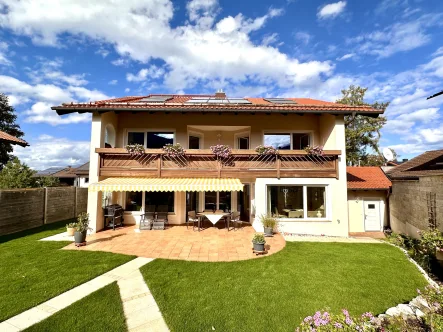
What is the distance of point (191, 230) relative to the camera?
19.2 metres

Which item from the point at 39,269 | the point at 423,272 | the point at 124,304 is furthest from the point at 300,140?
the point at 39,269

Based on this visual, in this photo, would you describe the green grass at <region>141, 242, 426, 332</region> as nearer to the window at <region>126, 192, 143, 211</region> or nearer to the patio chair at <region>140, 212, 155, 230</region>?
the patio chair at <region>140, 212, 155, 230</region>

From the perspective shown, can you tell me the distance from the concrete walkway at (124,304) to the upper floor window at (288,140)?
1745 cm

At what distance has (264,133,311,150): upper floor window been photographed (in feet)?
75.1

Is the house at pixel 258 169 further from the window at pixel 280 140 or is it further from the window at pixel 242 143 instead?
the window at pixel 242 143

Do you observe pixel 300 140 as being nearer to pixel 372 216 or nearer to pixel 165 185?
pixel 372 216

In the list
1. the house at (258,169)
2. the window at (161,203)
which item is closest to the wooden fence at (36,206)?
the house at (258,169)

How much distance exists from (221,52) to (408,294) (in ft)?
93.3

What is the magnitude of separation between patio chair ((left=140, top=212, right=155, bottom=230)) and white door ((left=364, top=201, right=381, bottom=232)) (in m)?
23.9

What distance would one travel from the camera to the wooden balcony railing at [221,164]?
1884cm

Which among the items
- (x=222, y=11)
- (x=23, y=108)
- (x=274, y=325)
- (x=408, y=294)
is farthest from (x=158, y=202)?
(x=23, y=108)

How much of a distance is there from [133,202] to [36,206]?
906 cm

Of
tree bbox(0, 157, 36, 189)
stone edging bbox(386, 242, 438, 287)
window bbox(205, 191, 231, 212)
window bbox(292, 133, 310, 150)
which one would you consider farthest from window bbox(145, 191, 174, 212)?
stone edging bbox(386, 242, 438, 287)

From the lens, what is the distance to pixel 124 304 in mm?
8094
